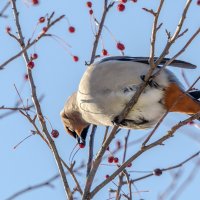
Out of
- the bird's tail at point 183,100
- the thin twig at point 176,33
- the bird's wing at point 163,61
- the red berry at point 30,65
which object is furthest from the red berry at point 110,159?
the thin twig at point 176,33

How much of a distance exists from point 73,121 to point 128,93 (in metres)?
1.10

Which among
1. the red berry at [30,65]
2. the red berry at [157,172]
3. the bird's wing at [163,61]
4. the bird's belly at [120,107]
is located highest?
the red berry at [30,65]

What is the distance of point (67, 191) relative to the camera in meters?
3.22

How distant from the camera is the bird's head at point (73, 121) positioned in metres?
5.02

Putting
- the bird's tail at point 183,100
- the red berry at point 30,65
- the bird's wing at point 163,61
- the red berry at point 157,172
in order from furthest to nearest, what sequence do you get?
the bird's wing at point 163,61, the bird's tail at point 183,100, the red berry at point 30,65, the red berry at point 157,172

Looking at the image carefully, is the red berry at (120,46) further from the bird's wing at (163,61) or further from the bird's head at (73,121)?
the bird's head at (73,121)

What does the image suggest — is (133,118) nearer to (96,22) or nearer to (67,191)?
(96,22)

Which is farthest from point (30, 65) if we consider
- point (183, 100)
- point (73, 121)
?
point (73, 121)

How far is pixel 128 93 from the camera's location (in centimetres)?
421

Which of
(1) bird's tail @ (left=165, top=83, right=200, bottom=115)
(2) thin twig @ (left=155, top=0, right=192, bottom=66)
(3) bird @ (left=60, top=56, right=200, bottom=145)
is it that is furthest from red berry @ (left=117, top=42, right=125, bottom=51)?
(2) thin twig @ (left=155, top=0, right=192, bottom=66)

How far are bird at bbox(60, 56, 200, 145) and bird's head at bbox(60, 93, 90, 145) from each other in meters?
0.40

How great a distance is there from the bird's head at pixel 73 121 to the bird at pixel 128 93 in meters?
0.40

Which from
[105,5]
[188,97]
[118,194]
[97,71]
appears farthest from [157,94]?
[118,194]

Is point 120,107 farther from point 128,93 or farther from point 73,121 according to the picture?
point 73,121
